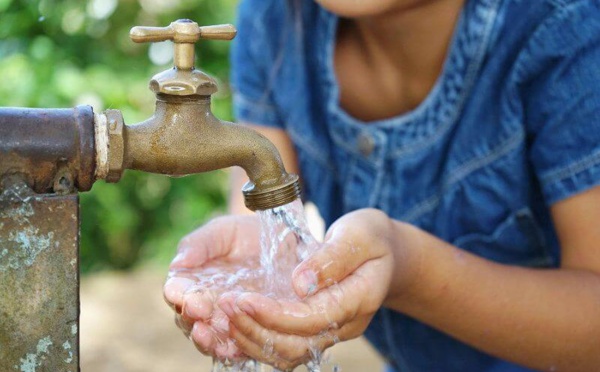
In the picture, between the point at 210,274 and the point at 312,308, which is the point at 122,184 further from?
the point at 312,308

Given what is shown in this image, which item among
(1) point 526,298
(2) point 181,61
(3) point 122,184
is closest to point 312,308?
(2) point 181,61

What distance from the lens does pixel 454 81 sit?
69.4 inches

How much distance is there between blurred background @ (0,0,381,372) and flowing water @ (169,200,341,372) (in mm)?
1824

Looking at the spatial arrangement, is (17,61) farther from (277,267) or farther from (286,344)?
(286,344)

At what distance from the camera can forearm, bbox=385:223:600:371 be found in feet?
5.02

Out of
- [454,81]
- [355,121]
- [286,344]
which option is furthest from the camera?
[355,121]

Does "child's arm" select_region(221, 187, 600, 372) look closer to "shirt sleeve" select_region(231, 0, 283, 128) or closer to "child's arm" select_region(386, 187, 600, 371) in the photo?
"child's arm" select_region(386, 187, 600, 371)

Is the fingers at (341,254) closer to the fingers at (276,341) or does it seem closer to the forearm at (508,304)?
the fingers at (276,341)

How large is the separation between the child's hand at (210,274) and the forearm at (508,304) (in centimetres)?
27

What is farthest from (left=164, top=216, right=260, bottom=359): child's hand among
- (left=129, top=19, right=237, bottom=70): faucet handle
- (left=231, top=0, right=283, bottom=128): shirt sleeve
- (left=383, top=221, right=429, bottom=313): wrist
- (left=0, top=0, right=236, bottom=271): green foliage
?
(left=0, top=0, right=236, bottom=271): green foliage

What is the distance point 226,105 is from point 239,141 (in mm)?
2476

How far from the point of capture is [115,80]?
3.43 metres

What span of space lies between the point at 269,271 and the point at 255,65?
663 mm

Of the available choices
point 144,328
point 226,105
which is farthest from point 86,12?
point 144,328
